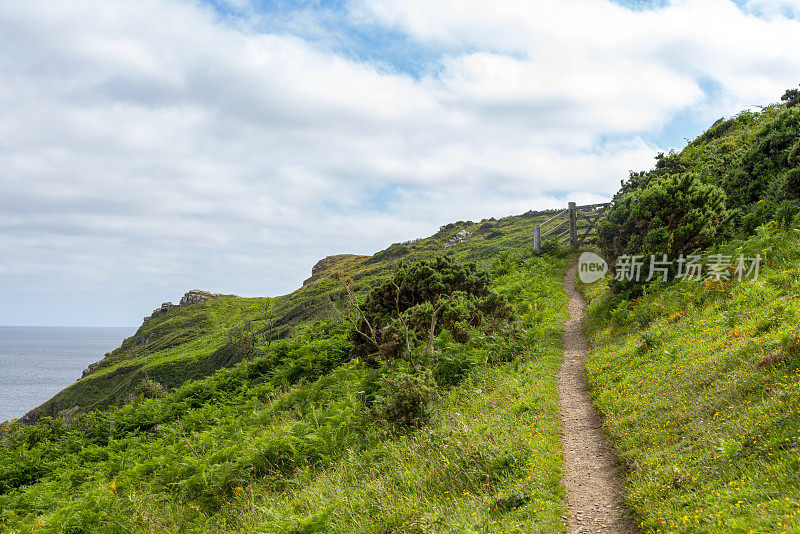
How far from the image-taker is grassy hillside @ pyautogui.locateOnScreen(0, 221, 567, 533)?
6887 millimetres

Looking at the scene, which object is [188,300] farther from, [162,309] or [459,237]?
[459,237]

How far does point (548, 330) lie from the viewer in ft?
56.2

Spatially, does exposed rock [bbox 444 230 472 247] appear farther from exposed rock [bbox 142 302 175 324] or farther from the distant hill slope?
exposed rock [bbox 142 302 175 324]

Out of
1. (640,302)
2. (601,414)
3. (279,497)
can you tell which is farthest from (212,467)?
(640,302)

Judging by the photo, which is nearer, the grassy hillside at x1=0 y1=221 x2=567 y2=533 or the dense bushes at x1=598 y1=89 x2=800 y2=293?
the grassy hillside at x1=0 y1=221 x2=567 y2=533

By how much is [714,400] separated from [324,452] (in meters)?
7.72

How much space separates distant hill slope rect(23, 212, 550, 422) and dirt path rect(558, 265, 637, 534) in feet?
81.1

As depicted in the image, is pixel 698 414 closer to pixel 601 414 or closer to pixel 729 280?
pixel 601 414

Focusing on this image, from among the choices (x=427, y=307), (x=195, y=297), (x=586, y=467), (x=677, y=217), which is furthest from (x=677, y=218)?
(x=195, y=297)

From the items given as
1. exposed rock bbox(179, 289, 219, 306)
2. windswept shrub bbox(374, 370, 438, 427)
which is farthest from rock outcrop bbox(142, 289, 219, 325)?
windswept shrub bbox(374, 370, 438, 427)

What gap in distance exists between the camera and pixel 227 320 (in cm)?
9450

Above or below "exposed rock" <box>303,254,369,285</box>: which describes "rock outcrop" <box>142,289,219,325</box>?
below

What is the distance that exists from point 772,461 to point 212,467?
10270mm

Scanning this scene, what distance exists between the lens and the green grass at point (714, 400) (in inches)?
200
